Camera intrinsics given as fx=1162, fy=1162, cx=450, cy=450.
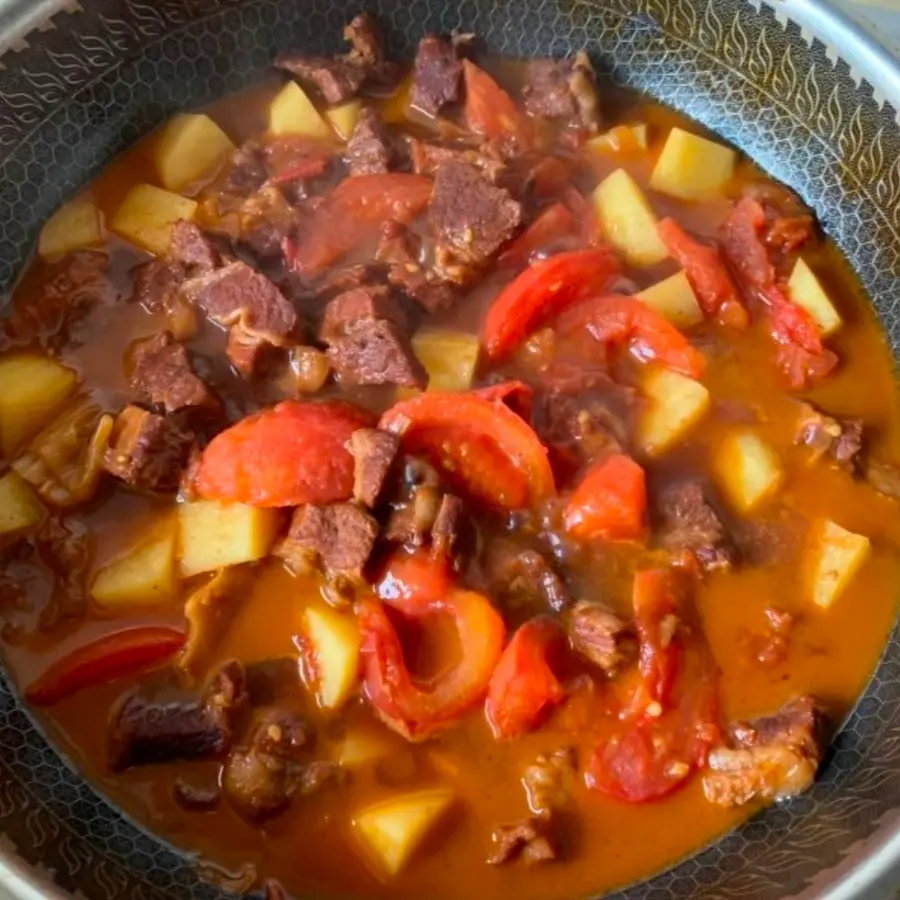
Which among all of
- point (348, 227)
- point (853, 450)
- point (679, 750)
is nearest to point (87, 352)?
Answer: point (348, 227)

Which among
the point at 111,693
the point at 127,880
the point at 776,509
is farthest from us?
the point at 776,509

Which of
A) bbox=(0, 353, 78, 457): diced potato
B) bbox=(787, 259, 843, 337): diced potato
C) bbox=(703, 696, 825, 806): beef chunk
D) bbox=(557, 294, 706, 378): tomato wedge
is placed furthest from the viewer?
bbox=(787, 259, 843, 337): diced potato

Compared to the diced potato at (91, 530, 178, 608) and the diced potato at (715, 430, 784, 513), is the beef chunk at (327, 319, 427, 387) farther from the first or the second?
the diced potato at (715, 430, 784, 513)

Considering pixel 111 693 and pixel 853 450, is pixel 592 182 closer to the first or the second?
pixel 853 450

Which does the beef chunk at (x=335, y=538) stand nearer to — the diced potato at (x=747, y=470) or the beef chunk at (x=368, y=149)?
the diced potato at (x=747, y=470)

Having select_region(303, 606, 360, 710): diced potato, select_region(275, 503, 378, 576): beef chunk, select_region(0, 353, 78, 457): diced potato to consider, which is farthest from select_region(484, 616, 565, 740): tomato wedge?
select_region(0, 353, 78, 457): diced potato

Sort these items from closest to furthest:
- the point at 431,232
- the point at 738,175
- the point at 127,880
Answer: the point at 127,880, the point at 431,232, the point at 738,175

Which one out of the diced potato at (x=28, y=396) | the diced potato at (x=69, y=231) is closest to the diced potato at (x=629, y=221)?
the diced potato at (x=69, y=231)

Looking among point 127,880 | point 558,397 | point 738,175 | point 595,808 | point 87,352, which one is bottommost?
point 127,880
